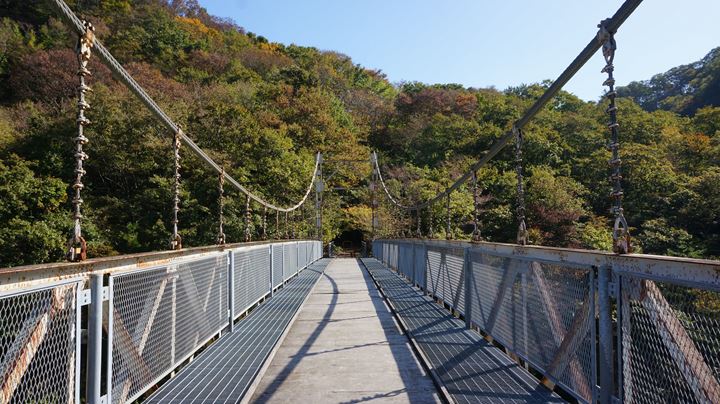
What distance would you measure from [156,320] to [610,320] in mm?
2064

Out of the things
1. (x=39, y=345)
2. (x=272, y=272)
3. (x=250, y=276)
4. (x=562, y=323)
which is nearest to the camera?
(x=39, y=345)

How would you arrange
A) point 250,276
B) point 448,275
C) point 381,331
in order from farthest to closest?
1. point 250,276
2. point 448,275
3. point 381,331

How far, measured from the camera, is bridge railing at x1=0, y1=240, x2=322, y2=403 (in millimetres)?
1556

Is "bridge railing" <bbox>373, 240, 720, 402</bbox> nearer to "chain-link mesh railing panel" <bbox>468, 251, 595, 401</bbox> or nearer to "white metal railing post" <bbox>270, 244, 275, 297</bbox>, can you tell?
"chain-link mesh railing panel" <bbox>468, 251, 595, 401</bbox>

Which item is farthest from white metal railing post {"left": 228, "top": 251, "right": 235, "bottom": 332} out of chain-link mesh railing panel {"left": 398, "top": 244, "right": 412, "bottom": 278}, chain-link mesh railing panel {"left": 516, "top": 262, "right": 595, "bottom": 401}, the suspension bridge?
chain-link mesh railing panel {"left": 398, "top": 244, "right": 412, "bottom": 278}

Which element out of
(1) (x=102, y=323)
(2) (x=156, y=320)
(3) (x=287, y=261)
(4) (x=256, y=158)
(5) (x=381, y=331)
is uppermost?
(4) (x=256, y=158)

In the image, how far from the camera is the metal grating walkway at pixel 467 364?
2582mm

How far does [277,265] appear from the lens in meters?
7.17

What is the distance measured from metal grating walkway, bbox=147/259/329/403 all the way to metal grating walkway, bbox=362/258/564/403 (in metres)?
1.10

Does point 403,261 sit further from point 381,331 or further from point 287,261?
point 381,331

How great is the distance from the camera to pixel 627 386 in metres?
1.88

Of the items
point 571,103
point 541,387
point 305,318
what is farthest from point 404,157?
point 541,387

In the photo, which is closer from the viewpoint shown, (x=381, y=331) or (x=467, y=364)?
(x=467, y=364)

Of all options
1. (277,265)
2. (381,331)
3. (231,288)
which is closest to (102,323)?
(231,288)
